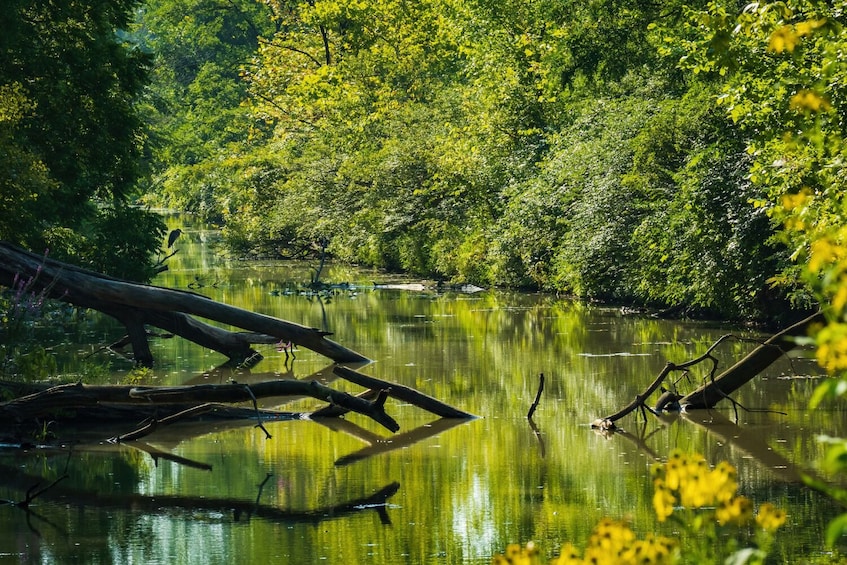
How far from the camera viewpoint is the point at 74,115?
23.7m

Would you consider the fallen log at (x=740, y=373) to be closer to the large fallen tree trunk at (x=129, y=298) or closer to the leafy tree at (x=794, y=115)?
the leafy tree at (x=794, y=115)

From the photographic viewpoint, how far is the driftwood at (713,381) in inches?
606

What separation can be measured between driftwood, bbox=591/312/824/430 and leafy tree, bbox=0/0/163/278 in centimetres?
965

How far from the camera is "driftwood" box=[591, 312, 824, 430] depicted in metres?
15.4

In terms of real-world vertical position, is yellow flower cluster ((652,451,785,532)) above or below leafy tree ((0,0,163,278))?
below

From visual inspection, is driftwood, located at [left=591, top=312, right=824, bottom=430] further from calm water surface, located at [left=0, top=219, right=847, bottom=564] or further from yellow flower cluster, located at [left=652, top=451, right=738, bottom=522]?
yellow flower cluster, located at [left=652, top=451, right=738, bottom=522]

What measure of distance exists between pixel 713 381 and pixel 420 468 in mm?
4293

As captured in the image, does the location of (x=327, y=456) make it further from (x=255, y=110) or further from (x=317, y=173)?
(x=255, y=110)

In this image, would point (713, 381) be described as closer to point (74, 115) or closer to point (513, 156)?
point (74, 115)

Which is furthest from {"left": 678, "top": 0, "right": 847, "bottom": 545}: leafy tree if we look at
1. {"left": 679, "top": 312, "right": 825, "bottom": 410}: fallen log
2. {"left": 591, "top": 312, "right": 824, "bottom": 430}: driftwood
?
{"left": 591, "top": 312, "right": 824, "bottom": 430}: driftwood

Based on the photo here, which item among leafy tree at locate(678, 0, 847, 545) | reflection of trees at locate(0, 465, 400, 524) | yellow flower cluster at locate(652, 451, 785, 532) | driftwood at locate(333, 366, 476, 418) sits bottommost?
reflection of trees at locate(0, 465, 400, 524)

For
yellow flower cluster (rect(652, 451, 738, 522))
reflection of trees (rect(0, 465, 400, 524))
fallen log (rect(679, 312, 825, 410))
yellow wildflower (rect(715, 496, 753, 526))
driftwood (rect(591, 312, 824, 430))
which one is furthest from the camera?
fallen log (rect(679, 312, 825, 410))

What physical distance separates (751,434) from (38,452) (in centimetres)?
733

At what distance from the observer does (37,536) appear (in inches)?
428
